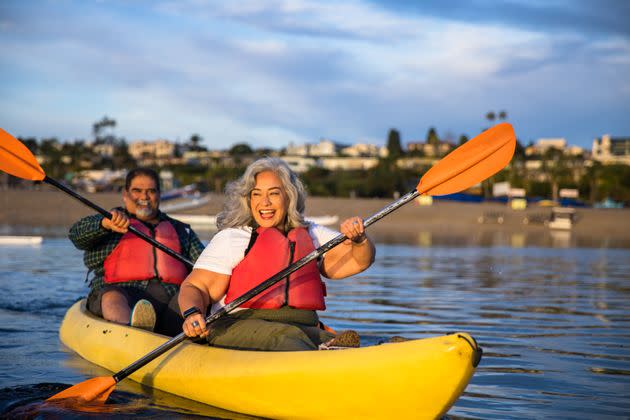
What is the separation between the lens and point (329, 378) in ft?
12.1

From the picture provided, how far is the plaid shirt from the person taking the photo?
5.84m

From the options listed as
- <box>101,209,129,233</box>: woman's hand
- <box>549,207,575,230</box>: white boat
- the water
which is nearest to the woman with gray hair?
the water

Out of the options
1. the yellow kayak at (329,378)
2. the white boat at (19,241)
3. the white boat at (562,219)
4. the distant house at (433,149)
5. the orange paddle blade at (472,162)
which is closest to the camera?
the yellow kayak at (329,378)

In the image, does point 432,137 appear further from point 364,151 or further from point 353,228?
point 353,228

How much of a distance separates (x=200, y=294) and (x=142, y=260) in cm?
172

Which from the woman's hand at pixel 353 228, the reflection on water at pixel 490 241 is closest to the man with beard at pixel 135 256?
the woman's hand at pixel 353 228

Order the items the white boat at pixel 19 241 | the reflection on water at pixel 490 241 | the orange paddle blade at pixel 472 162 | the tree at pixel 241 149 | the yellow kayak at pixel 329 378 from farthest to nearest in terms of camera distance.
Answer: the tree at pixel 241 149 < the reflection on water at pixel 490 241 < the white boat at pixel 19 241 < the orange paddle blade at pixel 472 162 < the yellow kayak at pixel 329 378

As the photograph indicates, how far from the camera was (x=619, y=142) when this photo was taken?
143 meters

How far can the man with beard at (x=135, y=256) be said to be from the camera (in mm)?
5777

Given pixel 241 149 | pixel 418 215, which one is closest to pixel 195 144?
pixel 241 149

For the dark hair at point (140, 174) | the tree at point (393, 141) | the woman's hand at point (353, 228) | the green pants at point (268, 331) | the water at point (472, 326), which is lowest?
the water at point (472, 326)

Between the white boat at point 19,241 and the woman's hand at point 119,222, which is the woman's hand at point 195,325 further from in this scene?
the white boat at point 19,241

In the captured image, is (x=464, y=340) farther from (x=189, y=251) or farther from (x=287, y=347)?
(x=189, y=251)

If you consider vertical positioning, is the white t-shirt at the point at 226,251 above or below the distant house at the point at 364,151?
below
